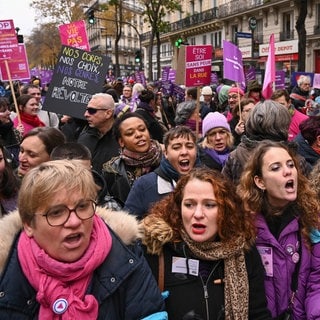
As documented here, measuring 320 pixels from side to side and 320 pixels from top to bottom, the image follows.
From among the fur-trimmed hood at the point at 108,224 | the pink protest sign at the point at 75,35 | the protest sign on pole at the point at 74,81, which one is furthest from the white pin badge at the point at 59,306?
the pink protest sign at the point at 75,35

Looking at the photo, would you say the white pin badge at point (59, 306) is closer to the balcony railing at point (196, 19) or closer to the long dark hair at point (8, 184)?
the long dark hair at point (8, 184)

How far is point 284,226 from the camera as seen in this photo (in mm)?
2566

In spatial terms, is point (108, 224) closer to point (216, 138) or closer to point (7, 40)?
point (216, 138)

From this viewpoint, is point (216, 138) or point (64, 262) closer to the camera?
point (64, 262)

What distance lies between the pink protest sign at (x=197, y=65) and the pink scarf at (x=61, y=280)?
556 centimetres

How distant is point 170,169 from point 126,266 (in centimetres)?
150

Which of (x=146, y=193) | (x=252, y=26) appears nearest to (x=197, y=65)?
(x=146, y=193)

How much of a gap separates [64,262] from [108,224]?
31 cm

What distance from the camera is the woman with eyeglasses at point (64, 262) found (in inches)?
71.0

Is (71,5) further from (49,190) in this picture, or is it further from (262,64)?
(49,190)

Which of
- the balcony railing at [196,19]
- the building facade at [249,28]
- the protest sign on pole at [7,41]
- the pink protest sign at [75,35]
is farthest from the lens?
the balcony railing at [196,19]

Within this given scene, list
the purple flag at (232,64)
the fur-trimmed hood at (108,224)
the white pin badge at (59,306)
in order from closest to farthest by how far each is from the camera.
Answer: the white pin badge at (59,306) < the fur-trimmed hood at (108,224) < the purple flag at (232,64)

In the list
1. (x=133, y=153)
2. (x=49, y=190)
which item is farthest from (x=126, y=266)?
(x=133, y=153)

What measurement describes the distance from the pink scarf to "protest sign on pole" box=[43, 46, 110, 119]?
332cm
